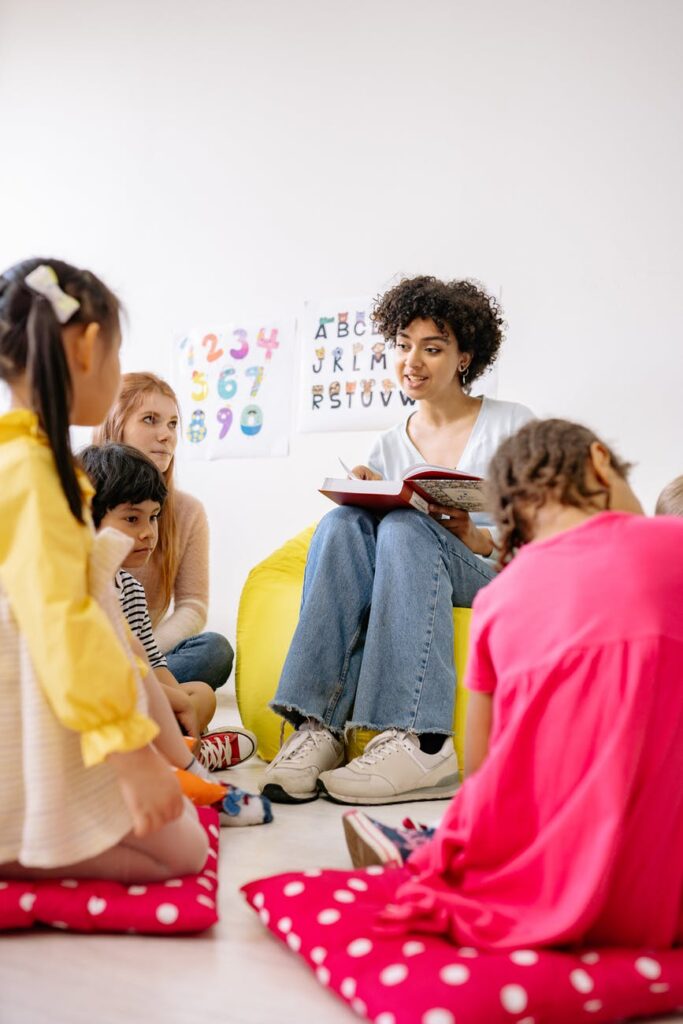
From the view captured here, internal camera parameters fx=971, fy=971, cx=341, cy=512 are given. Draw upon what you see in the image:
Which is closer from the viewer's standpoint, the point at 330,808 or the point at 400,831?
the point at 400,831

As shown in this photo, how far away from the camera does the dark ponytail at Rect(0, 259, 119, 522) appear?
924mm

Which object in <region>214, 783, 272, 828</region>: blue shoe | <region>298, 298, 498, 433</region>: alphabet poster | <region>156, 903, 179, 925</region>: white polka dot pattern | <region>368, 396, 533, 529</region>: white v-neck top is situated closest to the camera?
<region>156, 903, 179, 925</region>: white polka dot pattern

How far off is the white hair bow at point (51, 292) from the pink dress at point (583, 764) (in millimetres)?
513

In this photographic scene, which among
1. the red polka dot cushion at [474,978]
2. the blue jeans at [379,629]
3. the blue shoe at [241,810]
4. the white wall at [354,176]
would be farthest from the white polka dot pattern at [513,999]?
the white wall at [354,176]

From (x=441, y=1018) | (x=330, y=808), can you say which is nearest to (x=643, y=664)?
(x=441, y=1018)

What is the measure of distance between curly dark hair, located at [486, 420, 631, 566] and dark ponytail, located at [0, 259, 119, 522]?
0.42 m

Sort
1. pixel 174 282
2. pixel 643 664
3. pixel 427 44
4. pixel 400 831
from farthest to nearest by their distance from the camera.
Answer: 1. pixel 174 282
2. pixel 427 44
3. pixel 400 831
4. pixel 643 664

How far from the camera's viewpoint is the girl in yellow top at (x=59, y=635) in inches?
34.0

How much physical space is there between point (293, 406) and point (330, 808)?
157 centimetres

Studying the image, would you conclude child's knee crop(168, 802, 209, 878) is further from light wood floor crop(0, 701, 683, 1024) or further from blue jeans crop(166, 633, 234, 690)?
blue jeans crop(166, 633, 234, 690)

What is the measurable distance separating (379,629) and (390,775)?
0.78 feet

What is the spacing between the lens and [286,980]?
88cm

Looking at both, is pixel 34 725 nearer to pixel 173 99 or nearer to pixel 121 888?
pixel 121 888

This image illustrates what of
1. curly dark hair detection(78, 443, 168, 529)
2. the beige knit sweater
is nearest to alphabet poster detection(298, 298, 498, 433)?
the beige knit sweater
